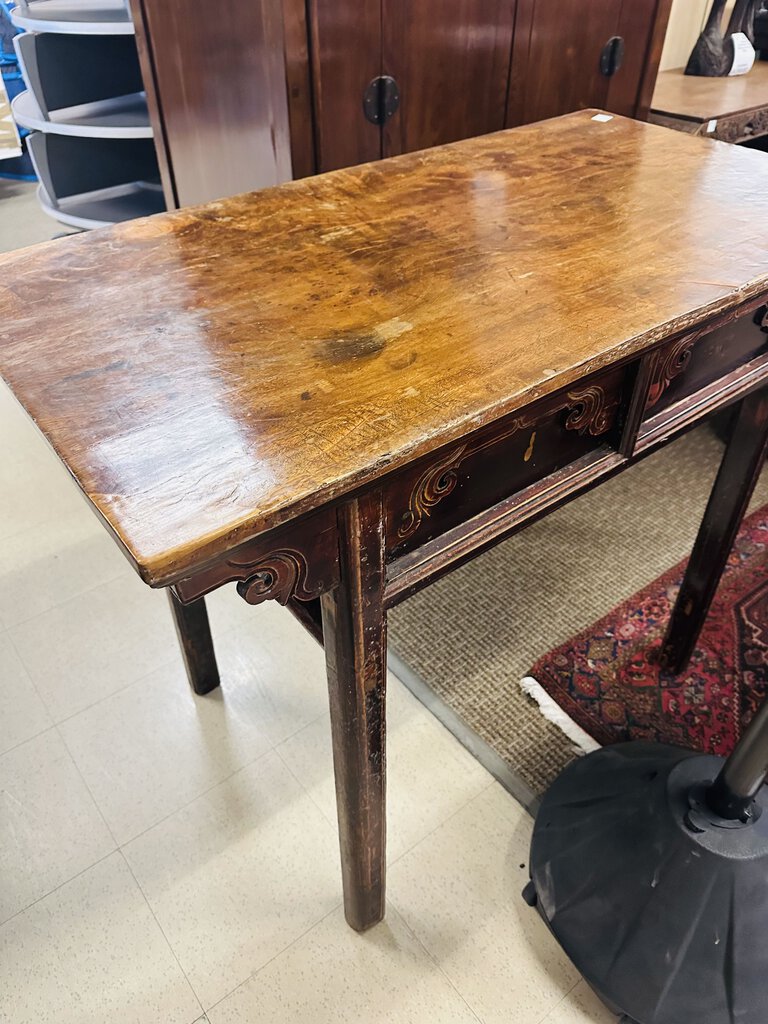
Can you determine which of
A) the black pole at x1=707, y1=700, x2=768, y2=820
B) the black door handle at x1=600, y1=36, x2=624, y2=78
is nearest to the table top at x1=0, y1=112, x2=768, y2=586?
the black pole at x1=707, y1=700, x2=768, y2=820

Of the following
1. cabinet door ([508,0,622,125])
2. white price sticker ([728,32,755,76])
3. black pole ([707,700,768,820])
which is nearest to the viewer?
black pole ([707,700,768,820])

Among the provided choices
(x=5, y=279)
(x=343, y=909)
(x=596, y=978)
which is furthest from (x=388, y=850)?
(x=5, y=279)

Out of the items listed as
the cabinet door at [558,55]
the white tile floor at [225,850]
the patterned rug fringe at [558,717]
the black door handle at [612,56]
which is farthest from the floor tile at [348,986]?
the black door handle at [612,56]

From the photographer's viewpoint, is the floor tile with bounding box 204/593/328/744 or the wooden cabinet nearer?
the wooden cabinet

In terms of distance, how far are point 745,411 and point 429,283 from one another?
1.77 ft

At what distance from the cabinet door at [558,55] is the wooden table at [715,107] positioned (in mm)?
275

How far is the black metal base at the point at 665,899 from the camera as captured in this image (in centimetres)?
94

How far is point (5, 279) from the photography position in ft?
2.64

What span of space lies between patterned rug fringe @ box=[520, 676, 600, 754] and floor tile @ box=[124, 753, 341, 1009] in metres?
0.43

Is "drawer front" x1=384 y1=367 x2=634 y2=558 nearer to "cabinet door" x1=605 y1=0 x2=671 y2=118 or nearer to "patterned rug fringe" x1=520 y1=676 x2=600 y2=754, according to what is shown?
"patterned rug fringe" x1=520 y1=676 x2=600 y2=754

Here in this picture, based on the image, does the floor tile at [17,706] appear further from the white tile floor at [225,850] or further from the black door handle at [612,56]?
the black door handle at [612,56]

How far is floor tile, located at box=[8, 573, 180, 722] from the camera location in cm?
140

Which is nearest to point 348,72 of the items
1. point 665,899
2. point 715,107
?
point 715,107

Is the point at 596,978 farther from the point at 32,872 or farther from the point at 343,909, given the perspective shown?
the point at 32,872
